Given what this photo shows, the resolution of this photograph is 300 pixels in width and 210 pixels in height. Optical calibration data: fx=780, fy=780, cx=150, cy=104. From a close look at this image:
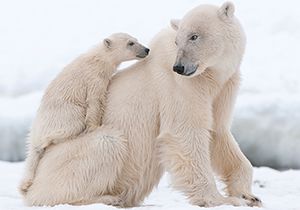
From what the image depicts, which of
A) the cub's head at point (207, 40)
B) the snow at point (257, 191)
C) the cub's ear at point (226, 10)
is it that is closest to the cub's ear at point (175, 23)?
the cub's head at point (207, 40)

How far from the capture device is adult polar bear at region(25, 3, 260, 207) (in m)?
5.29

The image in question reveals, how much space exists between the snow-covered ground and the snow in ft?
1.53

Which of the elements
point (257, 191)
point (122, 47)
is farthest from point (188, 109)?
point (257, 191)

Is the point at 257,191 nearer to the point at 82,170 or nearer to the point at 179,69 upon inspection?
the point at 82,170

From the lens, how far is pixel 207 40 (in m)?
5.24

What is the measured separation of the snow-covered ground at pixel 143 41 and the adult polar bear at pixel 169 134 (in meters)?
2.85

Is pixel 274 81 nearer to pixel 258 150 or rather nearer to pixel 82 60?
pixel 258 150

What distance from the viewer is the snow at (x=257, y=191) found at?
19.9 feet

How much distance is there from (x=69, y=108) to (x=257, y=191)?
253 centimetres

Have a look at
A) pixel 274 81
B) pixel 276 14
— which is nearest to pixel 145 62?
pixel 274 81

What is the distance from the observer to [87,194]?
5449 millimetres

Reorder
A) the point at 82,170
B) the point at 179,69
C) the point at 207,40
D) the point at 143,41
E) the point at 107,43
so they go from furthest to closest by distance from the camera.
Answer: the point at 143,41 → the point at 107,43 → the point at 82,170 → the point at 207,40 → the point at 179,69

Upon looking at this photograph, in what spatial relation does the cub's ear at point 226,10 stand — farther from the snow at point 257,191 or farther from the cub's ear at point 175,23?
the snow at point 257,191

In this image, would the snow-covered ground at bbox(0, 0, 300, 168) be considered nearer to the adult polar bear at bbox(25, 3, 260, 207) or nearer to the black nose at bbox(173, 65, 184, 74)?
the adult polar bear at bbox(25, 3, 260, 207)
